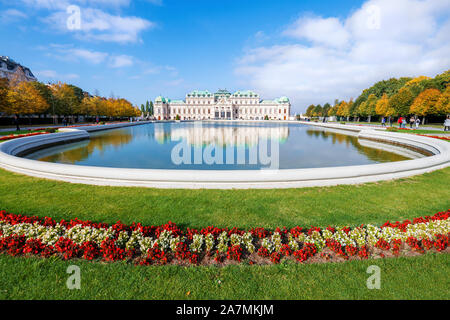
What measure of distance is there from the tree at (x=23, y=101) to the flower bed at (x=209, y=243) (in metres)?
31.5

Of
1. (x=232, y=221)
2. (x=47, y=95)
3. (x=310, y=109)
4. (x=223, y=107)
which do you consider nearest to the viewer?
(x=232, y=221)

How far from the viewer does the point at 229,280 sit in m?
3.35

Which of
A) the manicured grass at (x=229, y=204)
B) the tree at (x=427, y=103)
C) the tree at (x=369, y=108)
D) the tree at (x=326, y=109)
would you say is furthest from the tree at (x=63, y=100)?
the tree at (x=326, y=109)

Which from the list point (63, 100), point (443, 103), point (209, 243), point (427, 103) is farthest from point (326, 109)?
point (209, 243)

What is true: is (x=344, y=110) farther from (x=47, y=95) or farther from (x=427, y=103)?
(x=47, y=95)

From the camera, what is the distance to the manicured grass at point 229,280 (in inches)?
120

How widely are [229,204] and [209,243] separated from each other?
202cm

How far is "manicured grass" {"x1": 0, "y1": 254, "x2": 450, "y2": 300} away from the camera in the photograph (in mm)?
3049

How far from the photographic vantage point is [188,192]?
22.1 feet

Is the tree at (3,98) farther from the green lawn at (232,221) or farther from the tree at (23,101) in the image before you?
the green lawn at (232,221)

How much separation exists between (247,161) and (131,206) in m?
7.72

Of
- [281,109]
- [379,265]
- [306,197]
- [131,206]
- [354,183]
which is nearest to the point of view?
[379,265]

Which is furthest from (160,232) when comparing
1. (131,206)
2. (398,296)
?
(398,296)
